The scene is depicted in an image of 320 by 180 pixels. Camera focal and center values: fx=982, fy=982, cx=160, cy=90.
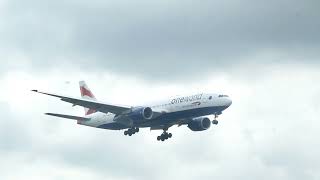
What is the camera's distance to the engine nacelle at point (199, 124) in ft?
500

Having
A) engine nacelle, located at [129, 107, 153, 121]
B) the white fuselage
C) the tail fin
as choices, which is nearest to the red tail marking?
the tail fin

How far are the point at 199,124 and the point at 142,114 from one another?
526 inches

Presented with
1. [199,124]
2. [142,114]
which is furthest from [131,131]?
[199,124]

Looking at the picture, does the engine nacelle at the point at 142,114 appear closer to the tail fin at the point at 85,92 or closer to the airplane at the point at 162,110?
the airplane at the point at 162,110

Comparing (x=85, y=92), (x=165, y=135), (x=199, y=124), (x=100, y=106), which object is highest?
(x=85, y=92)

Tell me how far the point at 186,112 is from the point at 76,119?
20.6 m

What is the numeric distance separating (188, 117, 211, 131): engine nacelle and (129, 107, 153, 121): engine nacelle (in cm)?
1133

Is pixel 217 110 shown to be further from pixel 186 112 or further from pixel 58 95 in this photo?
pixel 58 95

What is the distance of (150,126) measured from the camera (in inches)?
5768

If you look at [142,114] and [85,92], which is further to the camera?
[85,92]

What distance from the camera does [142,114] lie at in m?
142

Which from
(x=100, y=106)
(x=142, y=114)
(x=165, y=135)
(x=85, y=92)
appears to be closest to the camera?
(x=142, y=114)

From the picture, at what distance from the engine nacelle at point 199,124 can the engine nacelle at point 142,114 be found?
1133 centimetres

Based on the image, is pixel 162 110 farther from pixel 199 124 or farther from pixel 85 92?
pixel 85 92
